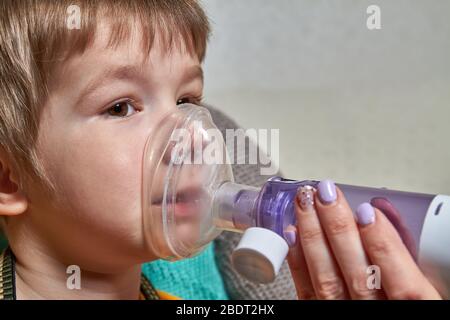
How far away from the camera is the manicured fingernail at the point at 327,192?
60 cm

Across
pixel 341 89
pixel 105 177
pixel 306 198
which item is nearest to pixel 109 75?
pixel 105 177

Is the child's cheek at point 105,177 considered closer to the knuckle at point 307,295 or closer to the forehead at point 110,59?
the forehead at point 110,59

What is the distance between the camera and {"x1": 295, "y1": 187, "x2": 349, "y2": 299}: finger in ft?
2.02

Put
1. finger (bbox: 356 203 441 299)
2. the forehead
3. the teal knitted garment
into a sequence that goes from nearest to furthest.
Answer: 1. finger (bbox: 356 203 441 299)
2. the forehead
3. the teal knitted garment

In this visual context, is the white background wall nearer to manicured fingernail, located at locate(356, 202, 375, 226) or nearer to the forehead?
the forehead

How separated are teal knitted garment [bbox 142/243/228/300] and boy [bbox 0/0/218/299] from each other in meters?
0.28

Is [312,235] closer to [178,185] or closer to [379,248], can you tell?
[379,248]

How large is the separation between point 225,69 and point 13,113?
824 millimetres

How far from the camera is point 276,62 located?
153 centimetres

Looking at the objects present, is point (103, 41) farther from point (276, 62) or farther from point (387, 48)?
point (387, 48)

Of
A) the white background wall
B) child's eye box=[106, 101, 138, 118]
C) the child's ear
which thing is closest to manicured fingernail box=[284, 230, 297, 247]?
child's eye box=[106, 101, 138, 118]

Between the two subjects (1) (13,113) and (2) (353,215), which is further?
(1) (13,113)

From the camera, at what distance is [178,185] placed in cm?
73

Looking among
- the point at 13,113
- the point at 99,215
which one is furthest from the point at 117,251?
the point at 13,113
